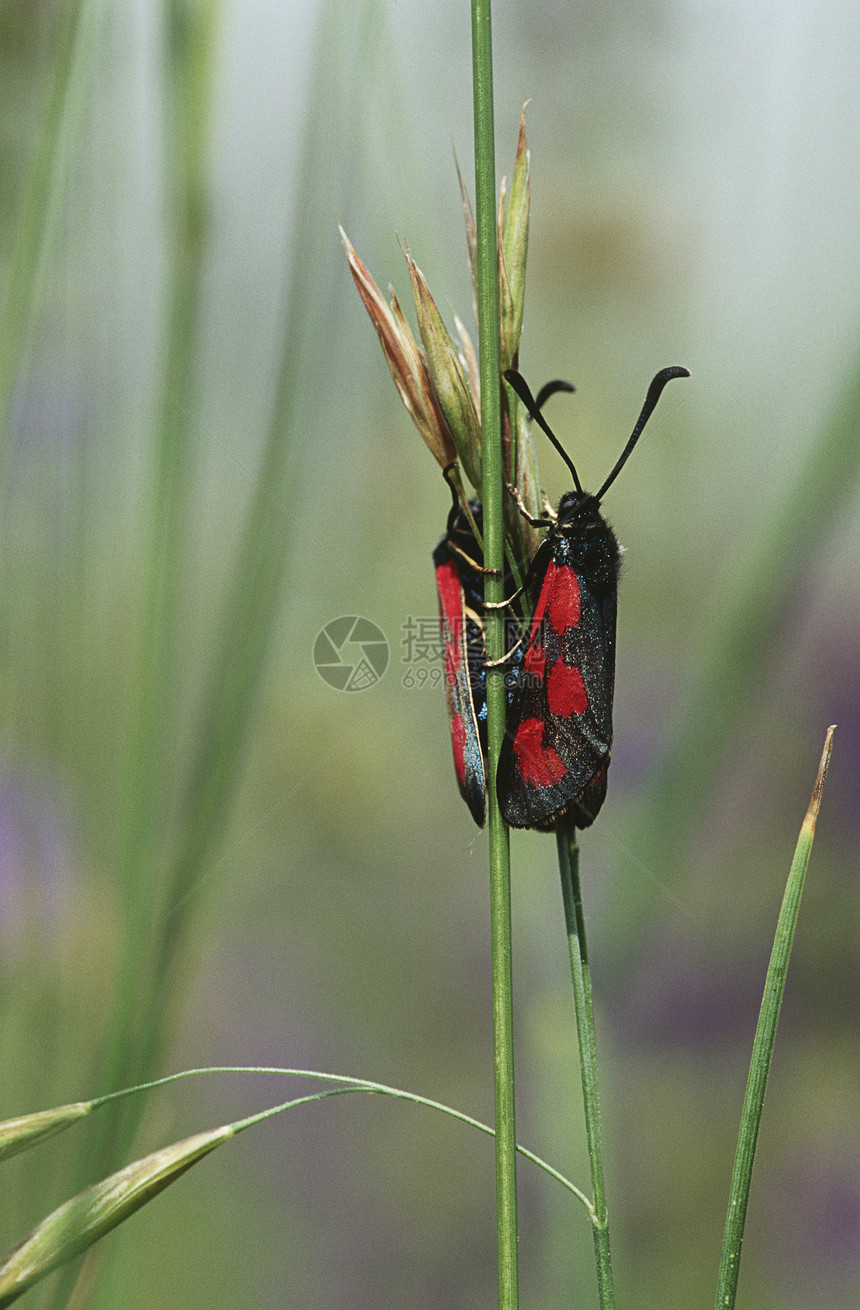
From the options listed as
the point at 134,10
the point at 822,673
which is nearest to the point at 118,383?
the point at 134,10

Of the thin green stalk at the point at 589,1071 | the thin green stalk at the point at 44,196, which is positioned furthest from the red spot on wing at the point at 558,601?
the thin green stalk at the point at 44,196

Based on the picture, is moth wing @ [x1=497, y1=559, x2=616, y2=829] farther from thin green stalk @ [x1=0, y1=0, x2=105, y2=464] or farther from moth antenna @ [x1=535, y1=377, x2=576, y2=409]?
thin green stalk @ [x1=0, y1=0, x2=105, y2=464]

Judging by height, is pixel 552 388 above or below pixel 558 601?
above

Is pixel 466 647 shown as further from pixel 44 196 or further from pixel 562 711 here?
pixel 44 196

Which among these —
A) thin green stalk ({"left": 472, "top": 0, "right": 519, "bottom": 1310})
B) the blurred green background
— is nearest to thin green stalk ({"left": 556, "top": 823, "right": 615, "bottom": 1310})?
thin green stalk ({"left": 472, "top": 0, "right": 519, "bottom": 1310})

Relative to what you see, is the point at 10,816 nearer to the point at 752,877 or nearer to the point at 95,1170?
the point at 95,1170

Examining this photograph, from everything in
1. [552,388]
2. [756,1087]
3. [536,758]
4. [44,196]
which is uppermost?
[44,196]

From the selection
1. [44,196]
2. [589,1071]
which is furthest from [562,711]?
[44,196]
